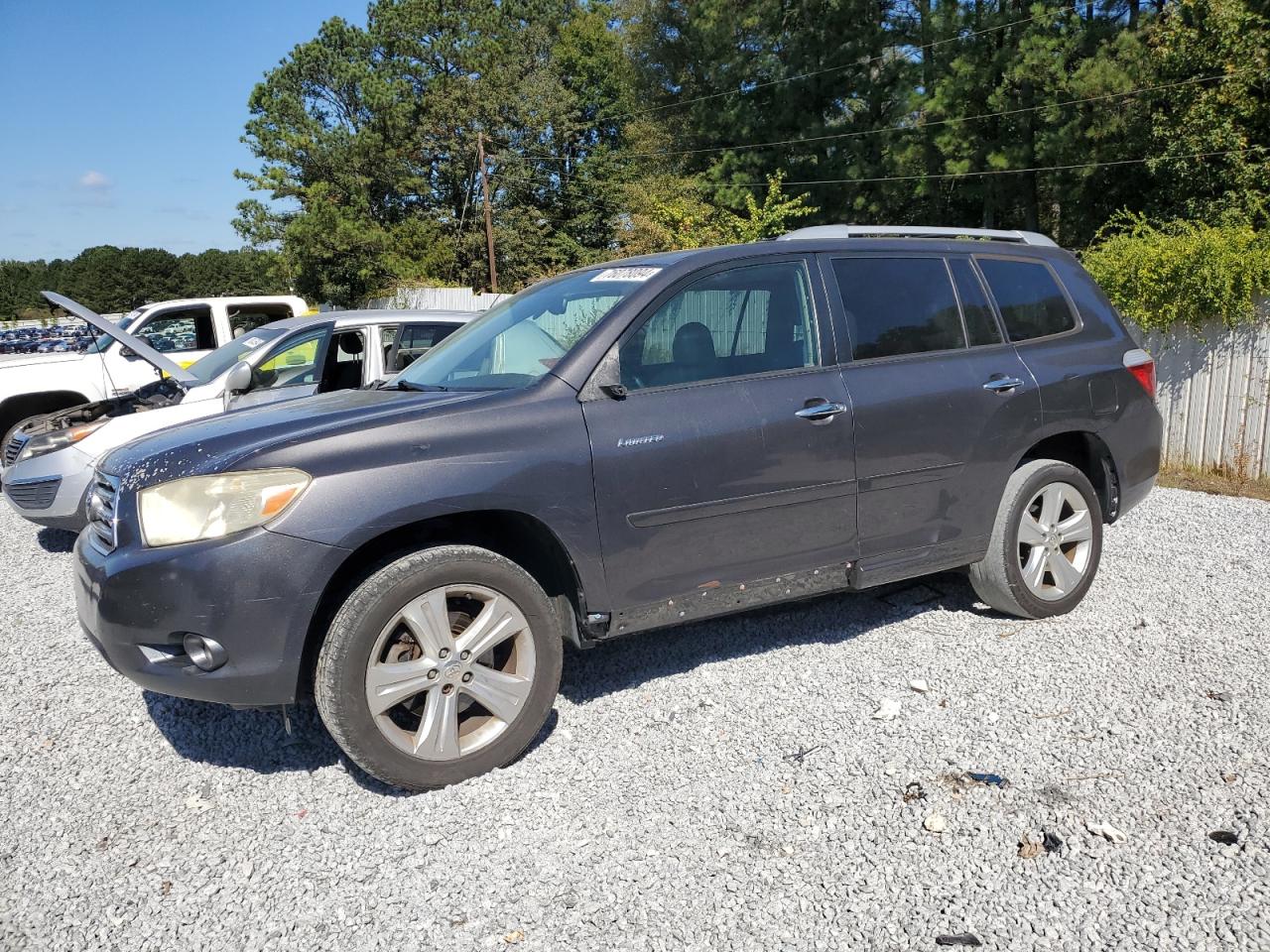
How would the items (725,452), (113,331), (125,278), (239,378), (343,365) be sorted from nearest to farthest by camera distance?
(725,452)
(113,331)
(239,378)
(343,365)
(125,278)

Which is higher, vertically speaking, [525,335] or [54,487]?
[525,335]

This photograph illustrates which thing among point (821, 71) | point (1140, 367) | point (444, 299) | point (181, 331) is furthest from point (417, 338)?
point (821, 71)

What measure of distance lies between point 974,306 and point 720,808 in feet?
9.01

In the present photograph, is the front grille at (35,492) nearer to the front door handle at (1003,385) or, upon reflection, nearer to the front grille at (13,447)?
the front grille at (13,447)

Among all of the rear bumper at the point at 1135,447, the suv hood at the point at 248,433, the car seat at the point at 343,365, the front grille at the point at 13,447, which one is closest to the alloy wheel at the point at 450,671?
the suv hood at the point at 248,433

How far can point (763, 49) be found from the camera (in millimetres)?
34906

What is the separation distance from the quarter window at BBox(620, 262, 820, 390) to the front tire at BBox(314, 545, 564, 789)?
960 mm

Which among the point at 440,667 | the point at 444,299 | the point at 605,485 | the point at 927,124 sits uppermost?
the point at 927,124

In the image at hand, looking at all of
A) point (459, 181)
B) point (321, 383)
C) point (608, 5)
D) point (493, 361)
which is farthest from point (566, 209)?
point (493, 361)

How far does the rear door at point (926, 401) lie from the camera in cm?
398

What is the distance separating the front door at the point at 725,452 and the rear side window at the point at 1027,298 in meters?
1.15

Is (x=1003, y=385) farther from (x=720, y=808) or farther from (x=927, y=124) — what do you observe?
(x=927, y=124)

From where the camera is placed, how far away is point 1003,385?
4.33 meters

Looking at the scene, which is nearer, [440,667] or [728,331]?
[440,667]
